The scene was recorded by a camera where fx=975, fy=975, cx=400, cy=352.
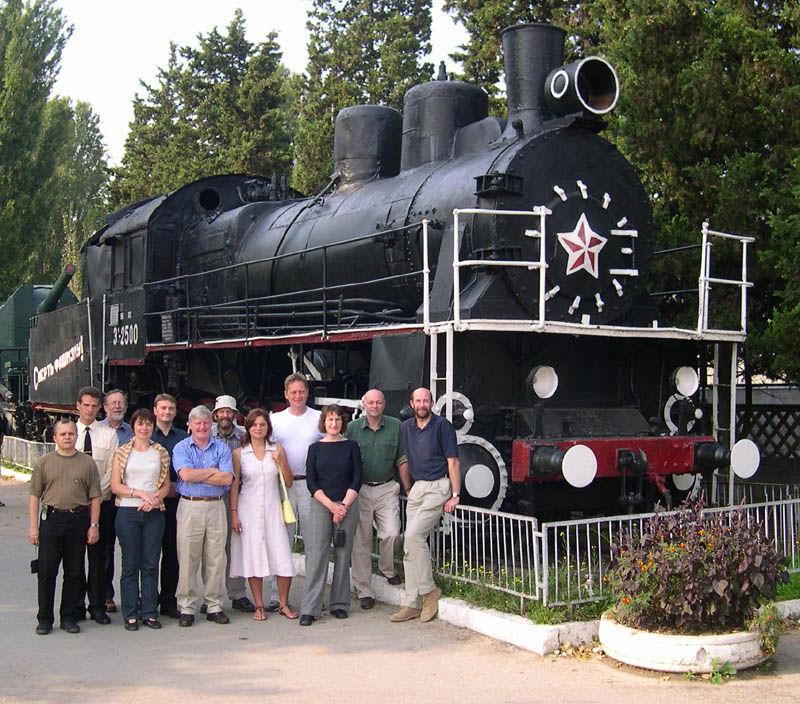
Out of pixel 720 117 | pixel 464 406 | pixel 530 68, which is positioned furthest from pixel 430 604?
pixel 720 117

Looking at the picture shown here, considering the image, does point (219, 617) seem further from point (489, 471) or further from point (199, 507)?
point (489, 471)

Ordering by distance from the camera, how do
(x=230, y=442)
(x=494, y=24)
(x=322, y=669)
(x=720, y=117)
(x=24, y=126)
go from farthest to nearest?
(x=24, y=126)
(x=494, y=24)
(x=720, y=117)
(x=230, y=442)
(x=322, y=669)

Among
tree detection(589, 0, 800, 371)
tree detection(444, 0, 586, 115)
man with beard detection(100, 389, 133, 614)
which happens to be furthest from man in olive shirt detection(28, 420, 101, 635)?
tree detection(444, 0, 586, 115)

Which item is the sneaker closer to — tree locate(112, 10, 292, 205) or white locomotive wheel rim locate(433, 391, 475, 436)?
white locomotive wheel rim locate(433, 391, 475, 436)

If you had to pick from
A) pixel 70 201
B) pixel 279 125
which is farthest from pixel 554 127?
pixel 70 201

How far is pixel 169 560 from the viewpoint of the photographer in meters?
7.16

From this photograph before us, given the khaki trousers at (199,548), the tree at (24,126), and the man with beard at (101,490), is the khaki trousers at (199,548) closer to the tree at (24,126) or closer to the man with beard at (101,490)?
the man with beard at (101,490)

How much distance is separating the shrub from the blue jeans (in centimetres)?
317

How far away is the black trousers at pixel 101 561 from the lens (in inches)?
276

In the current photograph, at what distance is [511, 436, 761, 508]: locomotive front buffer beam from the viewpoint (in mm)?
7434

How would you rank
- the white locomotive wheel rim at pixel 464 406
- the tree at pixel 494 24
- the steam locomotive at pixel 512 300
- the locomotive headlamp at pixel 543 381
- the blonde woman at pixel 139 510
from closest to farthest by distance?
the blonde woman at pixel 139 510 → the white locomotive wheel rim at pixel 464 406 → the steam locomotive at pixel 512 300 → the locomotive headlamp at pixel 543 381 → the tree at pixel 494 24

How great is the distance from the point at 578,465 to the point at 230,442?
2690mm

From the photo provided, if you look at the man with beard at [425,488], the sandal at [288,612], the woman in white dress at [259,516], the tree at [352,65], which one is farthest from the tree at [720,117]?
the tree at [352,65]

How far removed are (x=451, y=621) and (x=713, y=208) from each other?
6.62 meters
